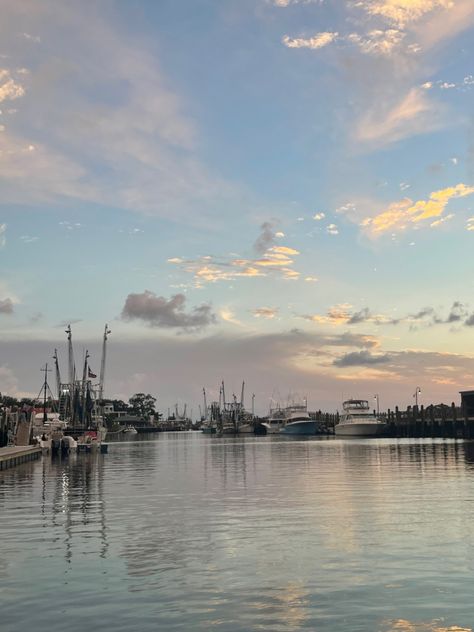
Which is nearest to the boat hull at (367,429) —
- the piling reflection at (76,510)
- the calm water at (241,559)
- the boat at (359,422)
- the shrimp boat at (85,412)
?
the boat at (359,422)

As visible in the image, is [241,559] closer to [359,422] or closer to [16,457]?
[16,457]

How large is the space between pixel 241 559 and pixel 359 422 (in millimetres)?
153172

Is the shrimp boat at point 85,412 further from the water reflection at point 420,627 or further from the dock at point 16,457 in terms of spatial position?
the water reflection at point 420,627

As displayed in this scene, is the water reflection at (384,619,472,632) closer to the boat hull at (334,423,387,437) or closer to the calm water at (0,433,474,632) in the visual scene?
the calm water at (0,433,474,632)

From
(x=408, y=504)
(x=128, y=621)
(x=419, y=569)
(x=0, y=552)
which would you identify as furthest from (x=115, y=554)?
(x=408, y=504)

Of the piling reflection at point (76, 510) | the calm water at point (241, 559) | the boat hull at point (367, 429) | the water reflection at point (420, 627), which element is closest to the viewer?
the water reflection at point (420, 627)

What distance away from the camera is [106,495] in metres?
40.7

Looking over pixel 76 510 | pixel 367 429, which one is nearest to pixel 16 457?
pixel 76 510

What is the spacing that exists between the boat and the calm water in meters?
128

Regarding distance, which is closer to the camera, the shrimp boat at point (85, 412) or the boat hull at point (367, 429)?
the shrimp boat at point (85, 412)

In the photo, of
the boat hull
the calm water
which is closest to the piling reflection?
the calm water

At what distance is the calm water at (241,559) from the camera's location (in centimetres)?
1548

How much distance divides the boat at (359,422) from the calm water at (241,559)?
12819 cm

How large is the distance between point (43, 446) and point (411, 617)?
82.2m
